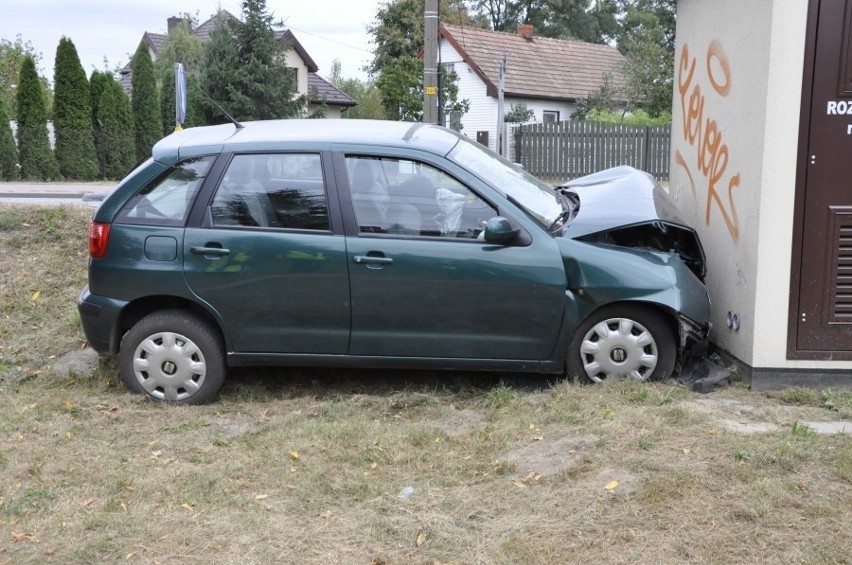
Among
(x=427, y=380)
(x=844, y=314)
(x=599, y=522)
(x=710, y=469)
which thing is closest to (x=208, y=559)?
(x=599, y=522)

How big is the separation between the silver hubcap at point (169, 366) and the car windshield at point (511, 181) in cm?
213

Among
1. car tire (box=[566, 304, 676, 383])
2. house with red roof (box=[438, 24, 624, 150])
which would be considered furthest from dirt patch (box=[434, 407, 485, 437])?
house with red roof (box=[438, 24, 624, 150])

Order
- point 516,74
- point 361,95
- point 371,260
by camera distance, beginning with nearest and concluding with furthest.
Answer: point 371,260 < point 516,74 < point 361,95

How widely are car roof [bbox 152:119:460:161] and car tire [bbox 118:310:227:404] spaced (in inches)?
43.4

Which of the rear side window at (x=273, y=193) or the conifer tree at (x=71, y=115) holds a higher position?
the conifer tree at (x=71, y=115)

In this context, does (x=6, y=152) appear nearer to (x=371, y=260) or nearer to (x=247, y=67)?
(x=247, y=67)

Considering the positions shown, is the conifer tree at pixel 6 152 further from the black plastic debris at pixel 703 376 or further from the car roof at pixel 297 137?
the black plastic debris at pixel 703 376

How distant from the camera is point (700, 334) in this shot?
5578 millimetres

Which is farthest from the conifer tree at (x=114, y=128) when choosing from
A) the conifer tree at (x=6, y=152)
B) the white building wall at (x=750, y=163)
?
→ the white building wall at (x=750, y=163)

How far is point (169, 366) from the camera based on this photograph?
5.63 meters

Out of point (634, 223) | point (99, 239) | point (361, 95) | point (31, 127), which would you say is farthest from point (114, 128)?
point (361, 95)

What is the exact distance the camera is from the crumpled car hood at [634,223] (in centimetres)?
555

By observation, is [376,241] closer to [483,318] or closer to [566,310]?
[483,318]

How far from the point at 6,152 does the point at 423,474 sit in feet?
79.3
